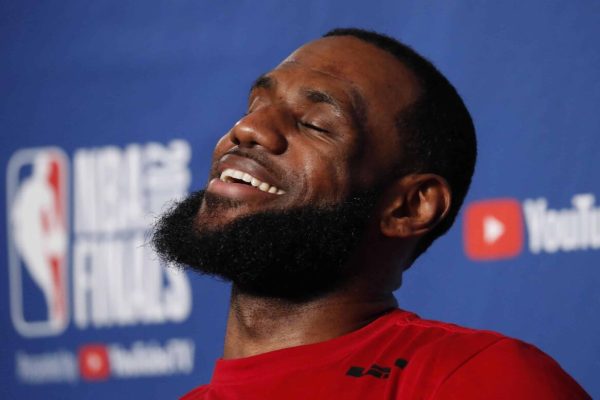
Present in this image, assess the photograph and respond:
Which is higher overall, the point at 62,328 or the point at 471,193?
the point at 471,193

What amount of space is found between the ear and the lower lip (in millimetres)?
138

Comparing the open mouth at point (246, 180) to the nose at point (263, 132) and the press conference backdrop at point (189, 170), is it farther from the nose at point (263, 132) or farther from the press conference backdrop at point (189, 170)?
the press conference backdrop at point (189, 170)

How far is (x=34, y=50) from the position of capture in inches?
80.7

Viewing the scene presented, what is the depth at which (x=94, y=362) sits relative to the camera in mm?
1918

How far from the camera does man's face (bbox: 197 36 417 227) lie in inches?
42.8

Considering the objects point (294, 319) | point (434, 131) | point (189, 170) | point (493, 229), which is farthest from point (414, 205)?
point (189, 170)

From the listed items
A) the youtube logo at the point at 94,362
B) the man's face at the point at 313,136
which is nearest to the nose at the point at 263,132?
the man's face at the point at 313,136

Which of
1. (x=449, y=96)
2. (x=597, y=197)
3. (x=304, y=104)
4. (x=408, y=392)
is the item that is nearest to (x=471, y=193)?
(x=597, y=197)

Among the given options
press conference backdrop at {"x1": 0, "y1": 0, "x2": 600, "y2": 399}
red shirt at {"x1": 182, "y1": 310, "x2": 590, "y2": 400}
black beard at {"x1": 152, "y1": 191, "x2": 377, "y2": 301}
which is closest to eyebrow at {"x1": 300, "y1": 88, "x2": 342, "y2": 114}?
black beard at {"x1": 152, "y1": 191, "x2": 377, "y2": 301}

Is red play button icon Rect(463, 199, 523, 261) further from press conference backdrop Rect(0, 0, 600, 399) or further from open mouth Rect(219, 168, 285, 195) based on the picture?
open mouth Rect(219, 168, 285, 195)

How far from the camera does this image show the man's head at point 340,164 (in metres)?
1.08

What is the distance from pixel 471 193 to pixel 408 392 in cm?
69

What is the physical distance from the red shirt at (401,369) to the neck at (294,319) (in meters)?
0.02

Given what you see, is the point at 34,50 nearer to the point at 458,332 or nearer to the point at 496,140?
the point at 496,140
